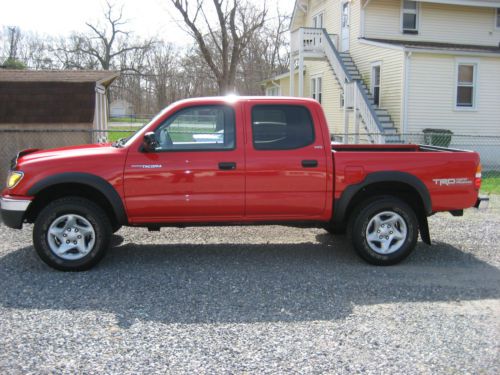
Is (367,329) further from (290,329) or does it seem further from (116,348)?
(116,348)

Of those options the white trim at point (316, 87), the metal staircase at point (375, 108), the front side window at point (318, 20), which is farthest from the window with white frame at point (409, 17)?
the front side window at point (318, 20)

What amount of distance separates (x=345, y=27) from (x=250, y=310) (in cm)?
1958

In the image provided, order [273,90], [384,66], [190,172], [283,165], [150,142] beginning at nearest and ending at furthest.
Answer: [150,142], [190,172], [283,165], [384,66], [273,90]

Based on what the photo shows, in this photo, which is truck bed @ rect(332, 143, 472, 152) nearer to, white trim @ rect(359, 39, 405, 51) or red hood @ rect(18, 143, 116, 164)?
red hood @ rect(18, 143, 116, 164)

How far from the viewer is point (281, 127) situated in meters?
5.76

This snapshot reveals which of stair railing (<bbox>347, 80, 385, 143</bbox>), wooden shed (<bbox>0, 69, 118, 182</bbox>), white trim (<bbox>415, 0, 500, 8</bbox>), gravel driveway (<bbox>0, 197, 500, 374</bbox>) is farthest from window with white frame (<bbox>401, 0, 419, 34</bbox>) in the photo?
gravel driveway (<bbox>0, 197, 500, 374</bbox>)

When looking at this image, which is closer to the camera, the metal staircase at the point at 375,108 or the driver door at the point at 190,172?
the driver door at the point at 190,172

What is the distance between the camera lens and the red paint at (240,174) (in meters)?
5.48

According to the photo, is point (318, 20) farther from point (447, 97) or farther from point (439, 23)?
point (447, 97)

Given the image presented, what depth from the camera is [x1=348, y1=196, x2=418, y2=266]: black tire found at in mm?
5812

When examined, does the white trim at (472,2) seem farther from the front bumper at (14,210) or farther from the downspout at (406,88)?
the front bumper at (14,210)

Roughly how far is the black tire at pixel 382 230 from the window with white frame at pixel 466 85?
1405 centimetres

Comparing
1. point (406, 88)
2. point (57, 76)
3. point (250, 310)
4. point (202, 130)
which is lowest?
point (250, 310)

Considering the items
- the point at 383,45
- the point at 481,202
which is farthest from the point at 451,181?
the point at 383,45
